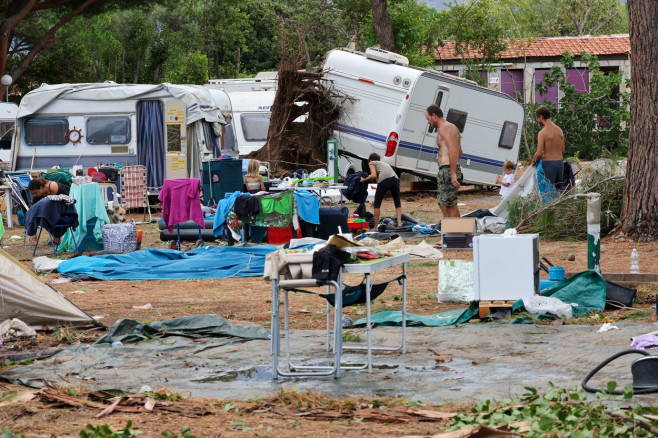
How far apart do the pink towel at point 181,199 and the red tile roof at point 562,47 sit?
23924 millimetres

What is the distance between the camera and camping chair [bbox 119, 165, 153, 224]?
1860 centimetres

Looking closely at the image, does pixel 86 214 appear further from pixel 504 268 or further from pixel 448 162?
pixel 504 268

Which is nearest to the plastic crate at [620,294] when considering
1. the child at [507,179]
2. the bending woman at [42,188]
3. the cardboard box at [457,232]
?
the cardboard box at [457,232]

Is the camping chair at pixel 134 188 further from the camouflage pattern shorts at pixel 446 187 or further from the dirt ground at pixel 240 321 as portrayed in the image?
the camouflage pattern shorts at pixel 446 187

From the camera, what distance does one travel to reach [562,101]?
25734mm

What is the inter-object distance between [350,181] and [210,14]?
22.7 metres

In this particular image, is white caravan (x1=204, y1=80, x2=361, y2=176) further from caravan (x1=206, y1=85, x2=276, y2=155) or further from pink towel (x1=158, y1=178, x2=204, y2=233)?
pink towel (x1=158, y1=178, x2=204, y2=233)

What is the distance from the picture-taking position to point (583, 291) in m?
7.89

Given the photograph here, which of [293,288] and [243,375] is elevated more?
[293,288]

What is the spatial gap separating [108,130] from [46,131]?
1.28 metres

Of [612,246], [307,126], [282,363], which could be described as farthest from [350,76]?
[282,363]

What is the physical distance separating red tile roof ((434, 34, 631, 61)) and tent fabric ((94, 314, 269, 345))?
29658mm

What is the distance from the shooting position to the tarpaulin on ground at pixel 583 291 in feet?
25.5

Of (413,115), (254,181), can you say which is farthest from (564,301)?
(413,115)
